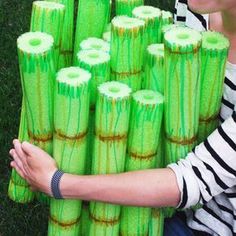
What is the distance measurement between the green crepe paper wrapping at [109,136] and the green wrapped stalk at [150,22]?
0.52 feet

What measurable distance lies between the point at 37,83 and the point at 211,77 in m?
0.37

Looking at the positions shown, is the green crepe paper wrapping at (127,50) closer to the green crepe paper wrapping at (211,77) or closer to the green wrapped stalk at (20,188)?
the green crepe paper wrapping at (211,77)

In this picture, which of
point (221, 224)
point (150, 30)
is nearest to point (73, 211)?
point (221, 224)

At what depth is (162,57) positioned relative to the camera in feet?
4.75

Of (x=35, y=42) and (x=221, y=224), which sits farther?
(x=221, y=224)

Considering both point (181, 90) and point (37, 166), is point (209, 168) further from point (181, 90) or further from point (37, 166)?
point (37, 166)

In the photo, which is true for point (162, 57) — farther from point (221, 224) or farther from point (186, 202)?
point (221, 224)

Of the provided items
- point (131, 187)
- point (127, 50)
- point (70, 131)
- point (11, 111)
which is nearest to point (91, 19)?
point (127, 50)

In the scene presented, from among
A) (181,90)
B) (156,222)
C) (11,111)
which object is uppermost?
(181,90)

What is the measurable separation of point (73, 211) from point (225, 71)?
1.55 feet

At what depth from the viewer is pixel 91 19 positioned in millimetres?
1581

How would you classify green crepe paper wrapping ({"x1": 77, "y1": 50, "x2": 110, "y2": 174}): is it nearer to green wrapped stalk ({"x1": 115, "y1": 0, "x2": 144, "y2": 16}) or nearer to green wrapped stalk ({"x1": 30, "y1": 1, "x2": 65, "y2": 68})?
green wrapped stalk ({"x1": 30, "y1": 1, "x2": 65, "y2": 68})

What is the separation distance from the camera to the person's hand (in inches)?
57.8

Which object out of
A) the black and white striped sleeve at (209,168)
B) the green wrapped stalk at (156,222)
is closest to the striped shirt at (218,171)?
the black and white striped sleeve at (209,168)
